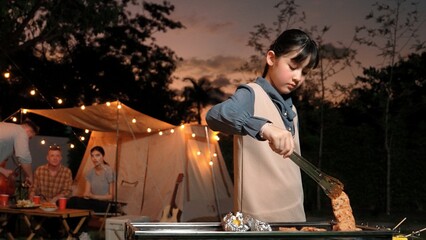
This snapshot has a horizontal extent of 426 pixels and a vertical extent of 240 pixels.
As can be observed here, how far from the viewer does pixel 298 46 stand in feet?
5.32

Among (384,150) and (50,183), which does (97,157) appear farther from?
(384,150)

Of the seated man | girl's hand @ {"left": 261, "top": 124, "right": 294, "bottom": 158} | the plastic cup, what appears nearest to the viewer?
girl's hand @ {"left": 261, "top": 124, "right": 294, "bottom": 158}

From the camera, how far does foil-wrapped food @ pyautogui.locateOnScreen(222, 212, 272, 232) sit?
1.32 m

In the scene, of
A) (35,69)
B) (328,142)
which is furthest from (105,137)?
(35,69)

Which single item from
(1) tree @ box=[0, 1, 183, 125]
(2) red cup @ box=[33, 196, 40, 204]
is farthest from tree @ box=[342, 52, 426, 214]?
(2) red cup @ box=[33, 196, 40, 204]

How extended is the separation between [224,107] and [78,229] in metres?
6.00

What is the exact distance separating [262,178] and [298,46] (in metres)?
0.39

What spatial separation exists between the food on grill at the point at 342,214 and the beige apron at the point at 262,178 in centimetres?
17

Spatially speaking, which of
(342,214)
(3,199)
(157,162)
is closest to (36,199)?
(3,199)

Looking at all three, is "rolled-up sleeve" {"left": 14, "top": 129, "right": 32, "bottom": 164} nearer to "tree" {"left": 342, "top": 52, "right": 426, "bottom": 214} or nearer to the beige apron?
the beige apron

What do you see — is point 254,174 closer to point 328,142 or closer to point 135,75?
point 328,142

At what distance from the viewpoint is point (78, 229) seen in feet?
23.0

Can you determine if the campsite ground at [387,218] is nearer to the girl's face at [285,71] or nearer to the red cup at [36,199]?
the red cup at [36,199]

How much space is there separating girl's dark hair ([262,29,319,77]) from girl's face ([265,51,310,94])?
1 cm
